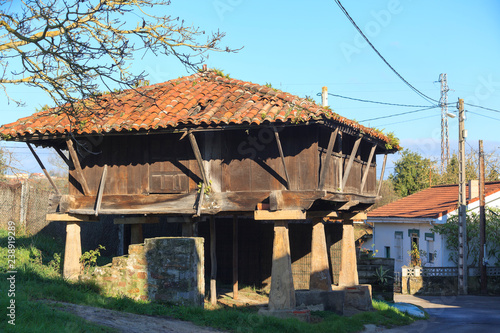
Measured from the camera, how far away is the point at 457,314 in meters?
15.3

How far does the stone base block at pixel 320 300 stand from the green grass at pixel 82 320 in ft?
0.84

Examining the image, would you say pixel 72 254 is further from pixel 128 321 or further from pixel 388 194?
pixel 388 194

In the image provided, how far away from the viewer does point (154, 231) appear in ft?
58.7

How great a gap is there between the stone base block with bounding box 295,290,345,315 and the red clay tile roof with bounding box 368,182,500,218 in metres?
11.4

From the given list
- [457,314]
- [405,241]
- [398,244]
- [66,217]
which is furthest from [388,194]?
[66,217]

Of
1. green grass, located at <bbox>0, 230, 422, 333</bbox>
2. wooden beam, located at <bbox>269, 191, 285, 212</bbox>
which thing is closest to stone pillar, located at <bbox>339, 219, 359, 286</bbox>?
green grass, located at <bbox>0, 230, 422, 333</bbox>

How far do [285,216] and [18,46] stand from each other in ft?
19.1

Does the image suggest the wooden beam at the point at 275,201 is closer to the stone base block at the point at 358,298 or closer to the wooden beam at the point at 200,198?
the wooden beam at the point at 200,198

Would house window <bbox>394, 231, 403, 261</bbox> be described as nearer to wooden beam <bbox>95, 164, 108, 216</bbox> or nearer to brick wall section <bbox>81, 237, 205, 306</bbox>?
wooden beam <bbox>95, 164, 108, 216</bbox>

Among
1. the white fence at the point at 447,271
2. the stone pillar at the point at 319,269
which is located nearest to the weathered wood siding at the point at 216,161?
the stone pillar at the point at 319,269

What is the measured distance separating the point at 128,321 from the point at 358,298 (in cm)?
736

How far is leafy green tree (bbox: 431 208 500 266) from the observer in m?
22.0

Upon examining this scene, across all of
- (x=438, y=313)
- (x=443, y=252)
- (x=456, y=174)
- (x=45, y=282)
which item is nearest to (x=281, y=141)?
(x=45, y=282)

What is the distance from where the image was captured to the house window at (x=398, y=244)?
25.5 meters
